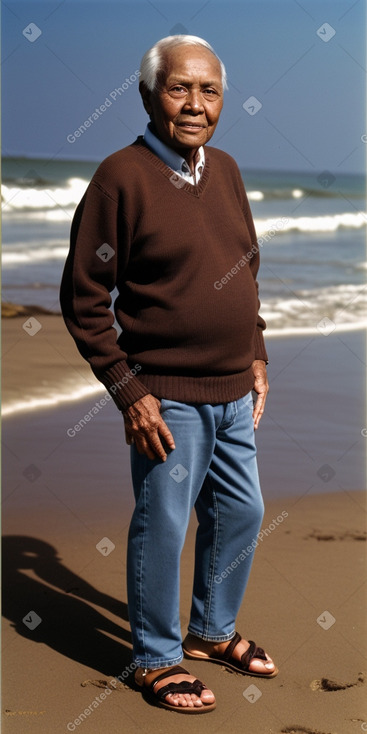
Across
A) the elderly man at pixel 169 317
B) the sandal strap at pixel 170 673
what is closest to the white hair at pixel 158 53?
the elderly man at pixel 169 317

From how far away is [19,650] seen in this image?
2988 mm

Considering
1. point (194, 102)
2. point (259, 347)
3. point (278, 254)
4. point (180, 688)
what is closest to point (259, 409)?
point (259, 347)

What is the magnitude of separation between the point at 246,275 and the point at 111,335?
1.37 feet

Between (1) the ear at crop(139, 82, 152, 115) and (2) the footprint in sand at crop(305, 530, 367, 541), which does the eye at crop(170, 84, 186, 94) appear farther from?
(2) the footprint in sand at crop(305, 530, 367, 541)

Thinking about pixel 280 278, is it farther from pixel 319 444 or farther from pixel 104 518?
pixel 104 518

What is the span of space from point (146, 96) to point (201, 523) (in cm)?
118

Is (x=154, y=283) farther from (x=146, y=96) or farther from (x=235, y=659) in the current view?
(x=235, y=659)

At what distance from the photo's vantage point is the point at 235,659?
9.63 ft

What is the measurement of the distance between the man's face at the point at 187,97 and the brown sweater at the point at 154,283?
97mm

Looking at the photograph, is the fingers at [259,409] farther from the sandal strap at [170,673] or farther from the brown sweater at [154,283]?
the sandal strap at [170,673]

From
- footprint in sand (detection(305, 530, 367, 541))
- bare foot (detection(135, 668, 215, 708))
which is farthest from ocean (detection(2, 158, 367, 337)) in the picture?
bare foot (detection(135, 668, 215, 708))

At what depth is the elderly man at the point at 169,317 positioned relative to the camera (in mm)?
2553

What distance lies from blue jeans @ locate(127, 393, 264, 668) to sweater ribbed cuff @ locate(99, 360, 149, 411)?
9cm

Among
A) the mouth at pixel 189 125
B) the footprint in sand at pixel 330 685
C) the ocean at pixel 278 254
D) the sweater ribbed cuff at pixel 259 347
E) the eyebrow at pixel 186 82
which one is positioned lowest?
the ocean at pixel 278 254
